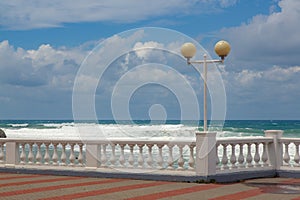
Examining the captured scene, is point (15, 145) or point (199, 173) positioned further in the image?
point (15, 145)

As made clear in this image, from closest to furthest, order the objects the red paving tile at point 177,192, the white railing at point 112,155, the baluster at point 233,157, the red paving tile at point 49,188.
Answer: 1. the red paving tile at point 177,192
2. the red paving tile at point 49,188
3. the white railing at point 112,155
4. the baluster at point 233,157

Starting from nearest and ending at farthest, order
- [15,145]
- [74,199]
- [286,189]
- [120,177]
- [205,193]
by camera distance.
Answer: [74,199], [205,193], [286,189], [120,177], [15,145]

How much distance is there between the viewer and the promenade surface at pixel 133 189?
1027cm

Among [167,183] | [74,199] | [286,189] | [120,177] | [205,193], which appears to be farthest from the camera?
[120,177]

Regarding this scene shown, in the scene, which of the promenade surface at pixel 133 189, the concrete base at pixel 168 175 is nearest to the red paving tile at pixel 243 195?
the promenade surface at pixel 133 189

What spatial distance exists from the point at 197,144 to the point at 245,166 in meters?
1.95

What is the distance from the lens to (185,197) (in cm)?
1020

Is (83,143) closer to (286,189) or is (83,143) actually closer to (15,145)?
(15,145)

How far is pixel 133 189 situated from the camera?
11250mm

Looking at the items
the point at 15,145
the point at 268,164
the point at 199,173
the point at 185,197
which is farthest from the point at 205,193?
the point at 15,145

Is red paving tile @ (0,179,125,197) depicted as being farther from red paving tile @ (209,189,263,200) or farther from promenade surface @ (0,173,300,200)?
red paving tile @ (209,189,263,200)

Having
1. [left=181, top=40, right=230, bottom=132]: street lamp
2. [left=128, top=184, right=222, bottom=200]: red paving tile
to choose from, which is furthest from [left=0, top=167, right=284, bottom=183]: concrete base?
[left=181, top=40, right=230, bottom=132]: street lamp

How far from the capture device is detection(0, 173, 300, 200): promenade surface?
33.7 feet

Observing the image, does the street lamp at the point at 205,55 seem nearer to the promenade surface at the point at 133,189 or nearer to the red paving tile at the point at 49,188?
the promenade surface at the point at 133,189
